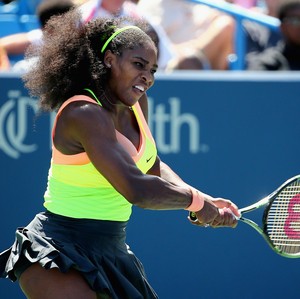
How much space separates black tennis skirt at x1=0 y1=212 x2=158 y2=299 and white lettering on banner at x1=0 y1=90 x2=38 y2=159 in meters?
1.72

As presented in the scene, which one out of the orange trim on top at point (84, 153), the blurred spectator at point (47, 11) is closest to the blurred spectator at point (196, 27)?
the blurred spectator at point (47, 11)

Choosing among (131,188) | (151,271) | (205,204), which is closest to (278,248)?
(205,204)

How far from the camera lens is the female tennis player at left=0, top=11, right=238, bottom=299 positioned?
3275 mm

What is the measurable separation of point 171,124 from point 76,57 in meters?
1.78

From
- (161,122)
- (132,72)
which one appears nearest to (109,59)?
(132,72)

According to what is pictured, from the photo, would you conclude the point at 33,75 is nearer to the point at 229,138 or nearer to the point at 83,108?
the point at 83,108

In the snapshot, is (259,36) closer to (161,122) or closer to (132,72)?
(161,122)

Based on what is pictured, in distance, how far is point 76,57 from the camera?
345 cm

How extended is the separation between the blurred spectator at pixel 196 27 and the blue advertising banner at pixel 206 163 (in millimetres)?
1408

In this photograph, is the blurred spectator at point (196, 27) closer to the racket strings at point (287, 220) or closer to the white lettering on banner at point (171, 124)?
the white lettering on banner at point (171, 124)

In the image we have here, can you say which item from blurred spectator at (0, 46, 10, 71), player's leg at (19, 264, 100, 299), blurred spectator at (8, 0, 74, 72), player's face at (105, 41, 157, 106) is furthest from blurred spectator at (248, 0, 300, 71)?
player's leg at (19, 264, 100, 299)

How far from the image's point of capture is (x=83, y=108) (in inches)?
130

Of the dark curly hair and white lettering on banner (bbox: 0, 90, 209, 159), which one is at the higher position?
the dark curly hair

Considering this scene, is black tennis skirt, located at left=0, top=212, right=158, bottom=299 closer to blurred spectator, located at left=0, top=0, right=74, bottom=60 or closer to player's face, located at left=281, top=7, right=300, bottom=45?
blurred spectator, located at left=0, top=0, right=74, bottom=60
